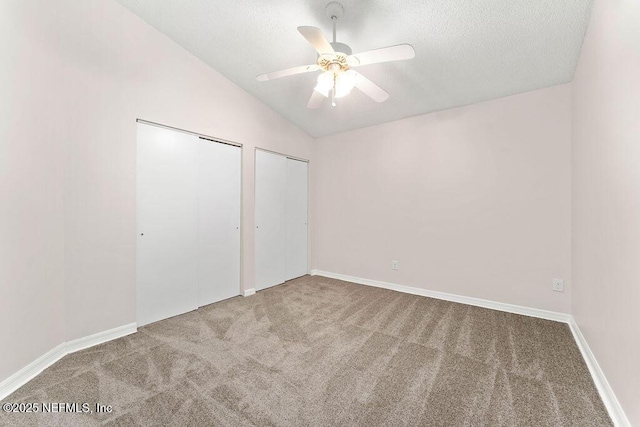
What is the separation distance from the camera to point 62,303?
2.00m

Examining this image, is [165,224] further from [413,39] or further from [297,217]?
[413,39]

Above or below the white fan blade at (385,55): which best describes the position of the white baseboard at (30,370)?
below

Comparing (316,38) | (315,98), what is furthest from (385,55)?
(315,98)

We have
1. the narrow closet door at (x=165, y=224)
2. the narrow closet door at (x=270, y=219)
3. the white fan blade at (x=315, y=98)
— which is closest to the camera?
the white fan blade at (x=315, y=98)

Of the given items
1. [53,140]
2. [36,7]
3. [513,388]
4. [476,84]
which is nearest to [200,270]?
[53,140]

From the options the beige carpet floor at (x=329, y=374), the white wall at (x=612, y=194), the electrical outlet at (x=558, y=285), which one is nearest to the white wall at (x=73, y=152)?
the beige carpet floor at (x=329, y=374)

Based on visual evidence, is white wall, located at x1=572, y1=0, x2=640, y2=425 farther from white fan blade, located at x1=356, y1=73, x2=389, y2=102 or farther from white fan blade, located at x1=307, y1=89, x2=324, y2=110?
white fan blade, located at x1=307, y1=89, x2=324, y2=110

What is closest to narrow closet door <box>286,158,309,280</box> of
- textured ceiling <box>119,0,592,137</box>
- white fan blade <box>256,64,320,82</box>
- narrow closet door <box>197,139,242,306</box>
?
narrow closet door <box>197,139,242,306</box>

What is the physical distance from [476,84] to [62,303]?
4188mm

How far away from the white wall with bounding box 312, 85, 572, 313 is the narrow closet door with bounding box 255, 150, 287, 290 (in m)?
0.86

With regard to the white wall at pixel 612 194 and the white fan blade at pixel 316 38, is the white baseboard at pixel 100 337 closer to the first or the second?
the white fan blade at pixel 316 38

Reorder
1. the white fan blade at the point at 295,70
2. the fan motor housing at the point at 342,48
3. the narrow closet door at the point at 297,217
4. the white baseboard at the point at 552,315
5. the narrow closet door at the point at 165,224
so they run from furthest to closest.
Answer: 1. the narrow closet door at the point at 297,217
2. the narrow closet door at the point at 165,224
3. the white fan blade at the point at 295,70
4. the fan motor housing at the point at 342,48
5. the white baseboard at the point at 552,315

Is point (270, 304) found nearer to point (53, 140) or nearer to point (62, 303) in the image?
point (62, 303)

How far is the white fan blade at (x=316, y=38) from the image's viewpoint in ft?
4.99
